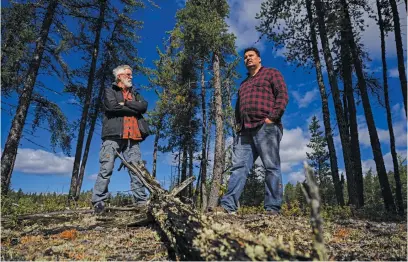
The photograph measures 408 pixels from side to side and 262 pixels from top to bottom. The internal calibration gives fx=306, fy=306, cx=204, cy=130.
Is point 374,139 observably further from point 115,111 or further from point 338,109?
point 115,111

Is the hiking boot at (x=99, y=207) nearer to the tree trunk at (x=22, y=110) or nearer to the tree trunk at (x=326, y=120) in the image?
the tree trunk at (x=22, y=110)

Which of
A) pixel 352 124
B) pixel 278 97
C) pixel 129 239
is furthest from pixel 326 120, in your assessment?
pixel 129 239

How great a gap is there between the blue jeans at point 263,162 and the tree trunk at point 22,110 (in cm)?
768

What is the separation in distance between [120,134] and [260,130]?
8.25 ft

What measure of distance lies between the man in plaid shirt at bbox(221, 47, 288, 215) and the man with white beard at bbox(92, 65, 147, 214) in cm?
176

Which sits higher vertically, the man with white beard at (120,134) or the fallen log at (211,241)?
the man with white beard at (120,134)

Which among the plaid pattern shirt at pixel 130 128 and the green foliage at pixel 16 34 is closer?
the plaid pattern shirt at pixel 130 128

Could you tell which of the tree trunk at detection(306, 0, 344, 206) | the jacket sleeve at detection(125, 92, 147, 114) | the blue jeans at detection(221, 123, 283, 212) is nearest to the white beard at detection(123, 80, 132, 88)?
the jacket sleeve at detection(125, 92, 147, 114)

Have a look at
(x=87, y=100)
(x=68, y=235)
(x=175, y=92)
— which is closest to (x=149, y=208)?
(x=68, y=235)

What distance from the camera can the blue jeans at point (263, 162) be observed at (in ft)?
15.7

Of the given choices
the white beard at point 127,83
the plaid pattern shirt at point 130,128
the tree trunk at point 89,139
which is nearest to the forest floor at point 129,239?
the plaid pattern shirt at point 130,128

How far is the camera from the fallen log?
1937 millimetres

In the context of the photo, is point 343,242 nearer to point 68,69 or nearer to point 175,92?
→ point 68,69

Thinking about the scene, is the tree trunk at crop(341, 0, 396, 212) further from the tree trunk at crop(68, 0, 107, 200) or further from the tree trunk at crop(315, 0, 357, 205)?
the tree trunk at crop(68, 0, 107, 200)
